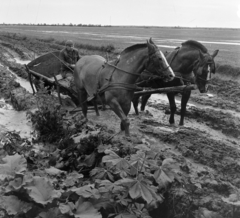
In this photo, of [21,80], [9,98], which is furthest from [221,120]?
[21,80]

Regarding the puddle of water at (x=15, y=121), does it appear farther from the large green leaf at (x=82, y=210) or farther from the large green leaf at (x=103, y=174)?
the large green leaf at (x=82, y=210)

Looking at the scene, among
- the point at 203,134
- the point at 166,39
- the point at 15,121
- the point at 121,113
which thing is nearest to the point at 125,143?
the point at 121,113

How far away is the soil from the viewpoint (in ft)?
14.1

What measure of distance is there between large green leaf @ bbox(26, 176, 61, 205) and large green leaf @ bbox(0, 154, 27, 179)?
29 cm

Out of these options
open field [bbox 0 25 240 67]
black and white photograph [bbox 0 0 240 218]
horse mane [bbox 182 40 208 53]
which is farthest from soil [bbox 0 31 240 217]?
open field [bbox 0 25 240 67]

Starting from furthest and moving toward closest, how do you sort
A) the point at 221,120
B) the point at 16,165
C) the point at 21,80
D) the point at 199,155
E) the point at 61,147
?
the point at 21,80
the point at 221,120
the point at 199,155
the point at 61,147
the point at 16,165

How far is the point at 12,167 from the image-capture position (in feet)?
10.9

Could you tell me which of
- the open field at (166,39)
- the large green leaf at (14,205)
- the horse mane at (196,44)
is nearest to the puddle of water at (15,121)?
the horse mane at (196,44)

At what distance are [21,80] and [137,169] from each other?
44.5ft

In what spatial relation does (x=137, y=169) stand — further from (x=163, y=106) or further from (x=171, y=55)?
(x=163, y=106)

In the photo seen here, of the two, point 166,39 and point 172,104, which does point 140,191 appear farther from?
point 166,39

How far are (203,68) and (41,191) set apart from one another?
17.5 ft

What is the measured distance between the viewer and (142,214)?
312 cm

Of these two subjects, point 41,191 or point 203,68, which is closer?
point 41,191
